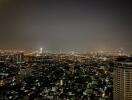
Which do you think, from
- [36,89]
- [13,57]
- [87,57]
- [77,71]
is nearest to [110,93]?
[36,89]

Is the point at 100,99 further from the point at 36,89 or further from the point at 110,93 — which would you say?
the point at 36,89

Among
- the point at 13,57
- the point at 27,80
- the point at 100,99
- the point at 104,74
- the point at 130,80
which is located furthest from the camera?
the point at 13,57

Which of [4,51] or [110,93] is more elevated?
[4,51]

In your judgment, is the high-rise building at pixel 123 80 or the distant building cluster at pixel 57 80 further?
the distant building cluster at pixel 57 80

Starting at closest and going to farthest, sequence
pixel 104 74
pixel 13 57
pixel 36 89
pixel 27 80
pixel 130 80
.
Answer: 1. pixel 130 80
2. pixel 36 89
3. pixel 27 80
4. pixel 104 74
5. pixel 13 57

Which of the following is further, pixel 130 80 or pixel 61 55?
pixel 61 55

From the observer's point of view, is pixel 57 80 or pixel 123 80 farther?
pixel 57 80

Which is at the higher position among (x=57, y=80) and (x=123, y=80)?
(x=123, y=80)

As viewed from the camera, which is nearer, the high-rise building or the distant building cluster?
the high-rise building
